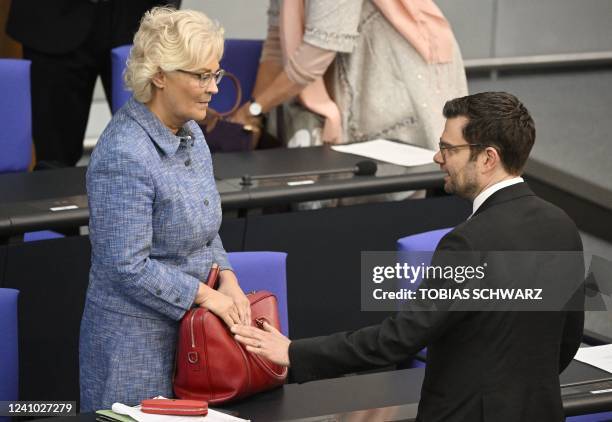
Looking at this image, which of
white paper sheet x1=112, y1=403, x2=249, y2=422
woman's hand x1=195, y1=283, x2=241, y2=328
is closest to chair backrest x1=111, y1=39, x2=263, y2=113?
woman's hand x1=195, y1=283, x2=241, y2=328

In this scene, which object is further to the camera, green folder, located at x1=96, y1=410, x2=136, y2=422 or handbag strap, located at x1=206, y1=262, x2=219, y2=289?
handbag strap, located at x1=206, y1=262, x2=219, y2=289

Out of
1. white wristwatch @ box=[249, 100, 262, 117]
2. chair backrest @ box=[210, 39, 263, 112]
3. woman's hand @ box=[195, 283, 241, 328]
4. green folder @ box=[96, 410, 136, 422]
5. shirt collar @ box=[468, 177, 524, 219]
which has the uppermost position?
shirt collar @ box=[468, 177, 524, 219]

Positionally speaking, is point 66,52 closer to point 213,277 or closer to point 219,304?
point 213,277

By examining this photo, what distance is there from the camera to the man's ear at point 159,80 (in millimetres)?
2801

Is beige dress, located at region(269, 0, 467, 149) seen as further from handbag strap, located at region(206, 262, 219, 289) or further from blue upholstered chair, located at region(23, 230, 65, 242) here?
handbag strap, located at region(206, 262, 219, 289)

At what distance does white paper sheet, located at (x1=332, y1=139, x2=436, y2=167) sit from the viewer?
4.51m

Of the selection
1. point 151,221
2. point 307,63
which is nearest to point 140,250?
point 151,221

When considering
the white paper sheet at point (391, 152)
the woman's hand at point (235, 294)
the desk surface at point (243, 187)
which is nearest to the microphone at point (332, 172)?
the desk surface at point (243, 187)

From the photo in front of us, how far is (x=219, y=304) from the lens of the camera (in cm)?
277

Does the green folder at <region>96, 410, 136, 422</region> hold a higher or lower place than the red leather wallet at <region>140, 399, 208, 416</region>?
lower

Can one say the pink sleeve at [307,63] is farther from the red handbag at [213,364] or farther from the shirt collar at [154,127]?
the red handbag at [213,364]

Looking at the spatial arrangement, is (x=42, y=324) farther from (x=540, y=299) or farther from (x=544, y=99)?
(x=544, y=99)

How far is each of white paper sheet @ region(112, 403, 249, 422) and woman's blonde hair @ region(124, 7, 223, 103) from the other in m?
0.73

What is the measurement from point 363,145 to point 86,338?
2137 millimetres
